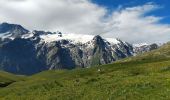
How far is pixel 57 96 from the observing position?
5325cm

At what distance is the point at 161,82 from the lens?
176 ft

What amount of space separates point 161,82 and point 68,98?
44.7 ft

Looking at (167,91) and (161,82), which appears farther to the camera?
A: (161,82)

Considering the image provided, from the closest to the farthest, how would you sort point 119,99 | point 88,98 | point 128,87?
1. point 119,99
2. point 88,98
3. point 128,87

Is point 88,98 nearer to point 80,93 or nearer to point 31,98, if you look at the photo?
point 80,93

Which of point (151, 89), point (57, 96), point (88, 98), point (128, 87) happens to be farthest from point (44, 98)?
point (151, 89)

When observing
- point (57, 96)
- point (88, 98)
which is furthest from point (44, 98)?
point (88, 98)

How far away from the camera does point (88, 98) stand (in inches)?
1900

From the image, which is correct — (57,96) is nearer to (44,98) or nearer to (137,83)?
(44,98)

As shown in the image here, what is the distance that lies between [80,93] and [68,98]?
3615 millimetres

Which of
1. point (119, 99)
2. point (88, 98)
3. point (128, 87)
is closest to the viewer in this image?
point (119, 99)

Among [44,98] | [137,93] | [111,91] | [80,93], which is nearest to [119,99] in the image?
[137,93]

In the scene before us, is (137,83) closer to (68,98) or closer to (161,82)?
(161,82)

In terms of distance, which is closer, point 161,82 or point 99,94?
point 99,94
